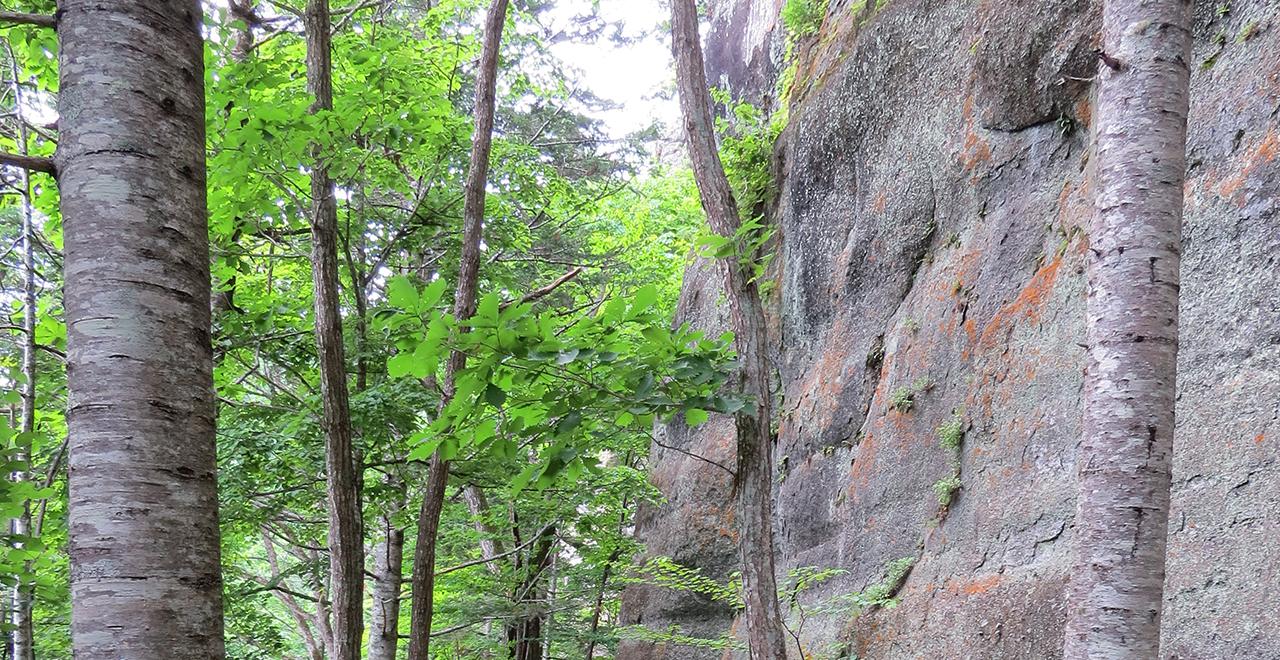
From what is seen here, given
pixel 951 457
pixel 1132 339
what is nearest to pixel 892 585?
pixel 951 457

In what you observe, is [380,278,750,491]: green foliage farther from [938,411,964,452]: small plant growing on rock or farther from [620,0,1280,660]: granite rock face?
[938,411,964,452]: small plant growing on rock

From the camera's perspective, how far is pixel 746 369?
169 inches

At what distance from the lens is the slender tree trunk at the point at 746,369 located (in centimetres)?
A: 414

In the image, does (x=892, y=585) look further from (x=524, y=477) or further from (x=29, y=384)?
(x=29, y=384)

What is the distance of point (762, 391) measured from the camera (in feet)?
14.0

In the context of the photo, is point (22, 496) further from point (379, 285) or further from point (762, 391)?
point (379, 285)

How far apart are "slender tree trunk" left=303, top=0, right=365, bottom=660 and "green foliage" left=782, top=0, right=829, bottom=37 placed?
5.67 m

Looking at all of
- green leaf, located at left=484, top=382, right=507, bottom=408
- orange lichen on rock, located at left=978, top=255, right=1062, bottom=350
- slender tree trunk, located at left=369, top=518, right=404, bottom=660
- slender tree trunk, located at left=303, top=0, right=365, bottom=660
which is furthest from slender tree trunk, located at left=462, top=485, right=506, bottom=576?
green leaf, located at left=484, top=382, right=507, bottom=408

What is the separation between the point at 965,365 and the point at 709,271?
5.72 meters

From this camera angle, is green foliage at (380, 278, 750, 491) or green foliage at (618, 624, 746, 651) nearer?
green foliage at (380, 278, 750, 491)

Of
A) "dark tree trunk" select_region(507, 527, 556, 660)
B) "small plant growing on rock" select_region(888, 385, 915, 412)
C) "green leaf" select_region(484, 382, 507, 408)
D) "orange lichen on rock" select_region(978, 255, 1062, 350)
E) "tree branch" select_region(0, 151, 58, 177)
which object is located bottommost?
"dark tree trunk" select_region(507, 527, 556, 660)

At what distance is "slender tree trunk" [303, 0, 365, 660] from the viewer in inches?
205

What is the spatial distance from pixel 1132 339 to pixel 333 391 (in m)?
4.53

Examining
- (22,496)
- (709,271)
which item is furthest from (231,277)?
(709,271)
